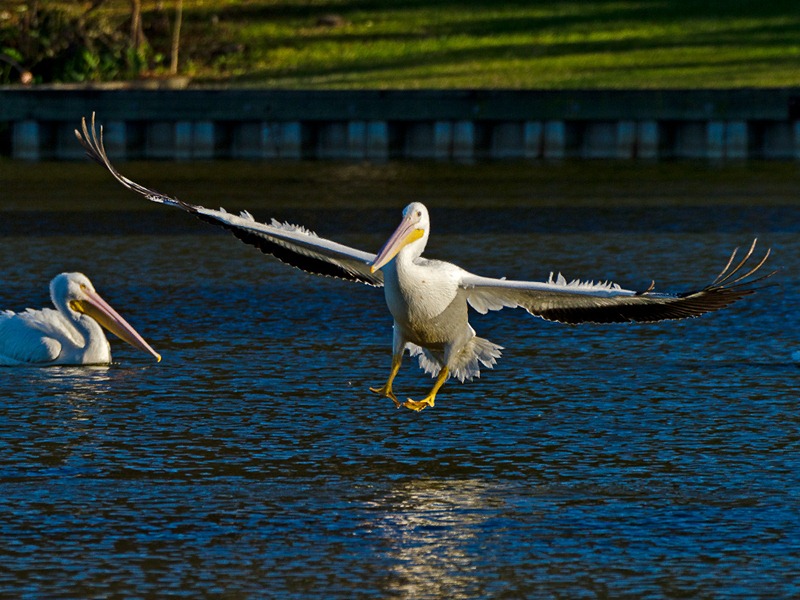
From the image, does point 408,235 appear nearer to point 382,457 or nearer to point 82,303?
point 382,457

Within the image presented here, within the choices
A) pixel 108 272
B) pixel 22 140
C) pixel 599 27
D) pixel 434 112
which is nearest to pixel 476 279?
pixel 108 272

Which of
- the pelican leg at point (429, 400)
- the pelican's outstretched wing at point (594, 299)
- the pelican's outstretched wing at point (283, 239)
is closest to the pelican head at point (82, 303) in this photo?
the pelican's outstretched wing at point (283, 239)

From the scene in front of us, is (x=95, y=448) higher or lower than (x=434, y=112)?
lower

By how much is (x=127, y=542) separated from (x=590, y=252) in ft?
36.9

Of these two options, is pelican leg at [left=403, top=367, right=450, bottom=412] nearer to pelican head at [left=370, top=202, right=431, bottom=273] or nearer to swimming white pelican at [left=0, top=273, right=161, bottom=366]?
pelican head at [left=370, top=202, right=431, bottom=273]

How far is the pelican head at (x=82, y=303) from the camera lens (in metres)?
13.6

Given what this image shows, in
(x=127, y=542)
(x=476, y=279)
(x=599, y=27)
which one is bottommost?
(x=127, y=542)

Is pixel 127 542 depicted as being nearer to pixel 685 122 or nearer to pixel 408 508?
pixel 408 508

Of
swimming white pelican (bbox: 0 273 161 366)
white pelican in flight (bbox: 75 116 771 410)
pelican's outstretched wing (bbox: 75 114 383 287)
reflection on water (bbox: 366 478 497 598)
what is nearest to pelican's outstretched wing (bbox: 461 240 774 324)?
white pelican in flight (bbox: 75 116 771 410)

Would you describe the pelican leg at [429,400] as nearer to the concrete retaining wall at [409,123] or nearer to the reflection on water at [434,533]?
the reflection on water at [434,533]

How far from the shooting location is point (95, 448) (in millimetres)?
10430

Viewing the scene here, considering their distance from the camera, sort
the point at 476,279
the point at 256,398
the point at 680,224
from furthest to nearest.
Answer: the point at 680,224 → the point at 256,398 → the point at 476,279

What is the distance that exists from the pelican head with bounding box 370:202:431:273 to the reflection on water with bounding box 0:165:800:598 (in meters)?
1.17

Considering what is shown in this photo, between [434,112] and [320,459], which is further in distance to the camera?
[434,112]
